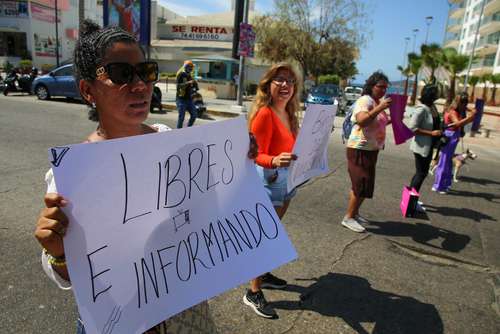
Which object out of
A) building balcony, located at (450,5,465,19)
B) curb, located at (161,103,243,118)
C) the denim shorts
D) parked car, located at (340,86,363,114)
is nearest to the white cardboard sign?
the denim shorts

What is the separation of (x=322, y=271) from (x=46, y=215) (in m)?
2.62

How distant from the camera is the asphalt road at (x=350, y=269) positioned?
8.29ft

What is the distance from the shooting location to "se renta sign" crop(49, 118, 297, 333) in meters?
1.09

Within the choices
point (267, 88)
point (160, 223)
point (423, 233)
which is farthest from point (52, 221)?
point (423, 233)

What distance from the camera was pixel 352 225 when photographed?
4.16 metres

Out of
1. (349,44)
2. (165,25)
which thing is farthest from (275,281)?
(165,25)

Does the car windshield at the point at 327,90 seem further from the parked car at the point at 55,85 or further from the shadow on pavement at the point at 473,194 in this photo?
the shadow on pavement at the point at 473,194

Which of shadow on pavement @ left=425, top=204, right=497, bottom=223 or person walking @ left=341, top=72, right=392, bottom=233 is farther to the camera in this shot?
shadow on pavement @ left=425, top=204, right=497, bottom=223

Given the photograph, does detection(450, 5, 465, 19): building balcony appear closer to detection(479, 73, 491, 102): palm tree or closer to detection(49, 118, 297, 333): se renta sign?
detection(479, 73, 491, 102): palm tree

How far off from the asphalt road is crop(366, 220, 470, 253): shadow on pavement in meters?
0.01

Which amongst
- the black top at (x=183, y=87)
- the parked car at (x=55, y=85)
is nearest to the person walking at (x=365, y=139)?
the black top at (x=183, y=87)

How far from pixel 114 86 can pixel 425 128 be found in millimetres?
4536

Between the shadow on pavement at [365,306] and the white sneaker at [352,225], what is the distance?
1.09 m

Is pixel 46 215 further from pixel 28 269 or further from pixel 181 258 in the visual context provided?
pixel 28 269
